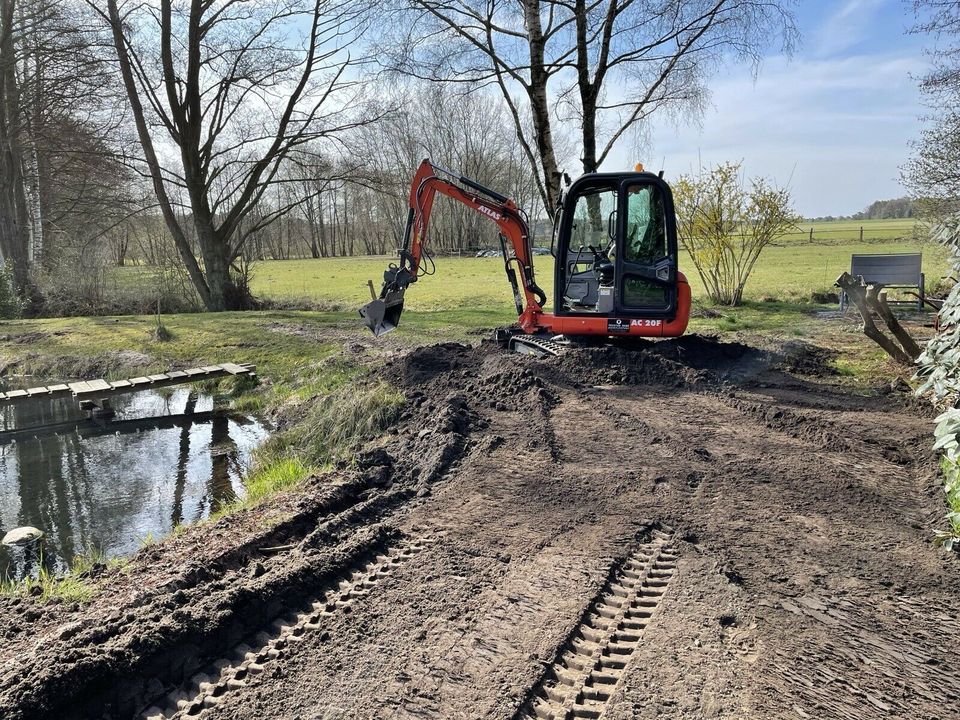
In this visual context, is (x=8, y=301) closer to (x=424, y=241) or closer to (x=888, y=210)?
(x=424, y=241)

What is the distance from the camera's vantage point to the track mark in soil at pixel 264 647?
274cm

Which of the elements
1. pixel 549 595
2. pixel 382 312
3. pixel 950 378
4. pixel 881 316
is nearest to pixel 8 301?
pixel 382 312

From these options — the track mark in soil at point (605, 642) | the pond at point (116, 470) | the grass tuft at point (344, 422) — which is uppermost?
the grass tuft at point (344, 422)

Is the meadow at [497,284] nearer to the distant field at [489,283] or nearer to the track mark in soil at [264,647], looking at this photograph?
the distant field at [489,283]

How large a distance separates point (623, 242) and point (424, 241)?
271 cm

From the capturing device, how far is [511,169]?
5162 centimetres

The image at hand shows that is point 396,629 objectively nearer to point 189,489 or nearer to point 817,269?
point 189,489

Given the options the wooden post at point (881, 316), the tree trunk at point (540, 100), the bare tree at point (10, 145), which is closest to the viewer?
the wooden post at point (881, 316)

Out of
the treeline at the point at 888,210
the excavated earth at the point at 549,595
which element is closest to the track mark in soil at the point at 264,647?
the excavated earth at the point at 549,595

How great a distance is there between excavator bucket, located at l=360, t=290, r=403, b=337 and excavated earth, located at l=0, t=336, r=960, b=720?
3.04m

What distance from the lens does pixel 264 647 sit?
10.1 ft

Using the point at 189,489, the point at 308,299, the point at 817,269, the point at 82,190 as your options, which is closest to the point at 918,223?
the point at 817,269

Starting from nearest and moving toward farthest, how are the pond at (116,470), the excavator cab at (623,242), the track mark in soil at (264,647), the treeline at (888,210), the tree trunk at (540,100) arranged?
1. the track mark in soil at (264,647)
2. the pond at (116,470)
3. the excavator cab at (623,242)
4. the tree trunk at (540,100)
5. the treeline at (888,210)

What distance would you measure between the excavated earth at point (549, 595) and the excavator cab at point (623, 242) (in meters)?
3.08
